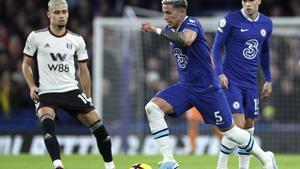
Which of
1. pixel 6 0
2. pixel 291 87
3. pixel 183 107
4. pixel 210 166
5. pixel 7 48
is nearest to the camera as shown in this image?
pixel 183 107

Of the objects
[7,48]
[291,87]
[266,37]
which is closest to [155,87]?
[291,87]

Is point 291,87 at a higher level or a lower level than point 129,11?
lower

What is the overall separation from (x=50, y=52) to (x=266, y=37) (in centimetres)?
270

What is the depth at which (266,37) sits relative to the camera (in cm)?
1109

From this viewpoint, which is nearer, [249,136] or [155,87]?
[249,136]

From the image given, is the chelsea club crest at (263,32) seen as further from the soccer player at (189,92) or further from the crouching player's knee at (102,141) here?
the crouching player's knee at (102,141)

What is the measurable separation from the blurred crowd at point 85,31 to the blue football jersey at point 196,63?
30.9ft

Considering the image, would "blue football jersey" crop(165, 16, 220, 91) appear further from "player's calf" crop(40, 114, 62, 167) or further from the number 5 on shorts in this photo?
"player's calf" crop(40, 114, 62, 167)

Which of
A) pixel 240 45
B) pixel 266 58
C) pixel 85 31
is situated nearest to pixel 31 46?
pixel 240 45

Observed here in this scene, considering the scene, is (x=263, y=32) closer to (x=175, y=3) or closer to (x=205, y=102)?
(x=205, y=102)

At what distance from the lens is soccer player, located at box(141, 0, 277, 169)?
9.78 meters

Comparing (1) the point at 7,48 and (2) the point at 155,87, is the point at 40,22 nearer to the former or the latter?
(1) the point at 7,48

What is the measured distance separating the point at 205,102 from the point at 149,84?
9655 millimetres

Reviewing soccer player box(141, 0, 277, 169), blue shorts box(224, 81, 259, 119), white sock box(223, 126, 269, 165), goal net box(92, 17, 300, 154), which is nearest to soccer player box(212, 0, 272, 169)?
blue shorts box(224, 81, 259, 119)
